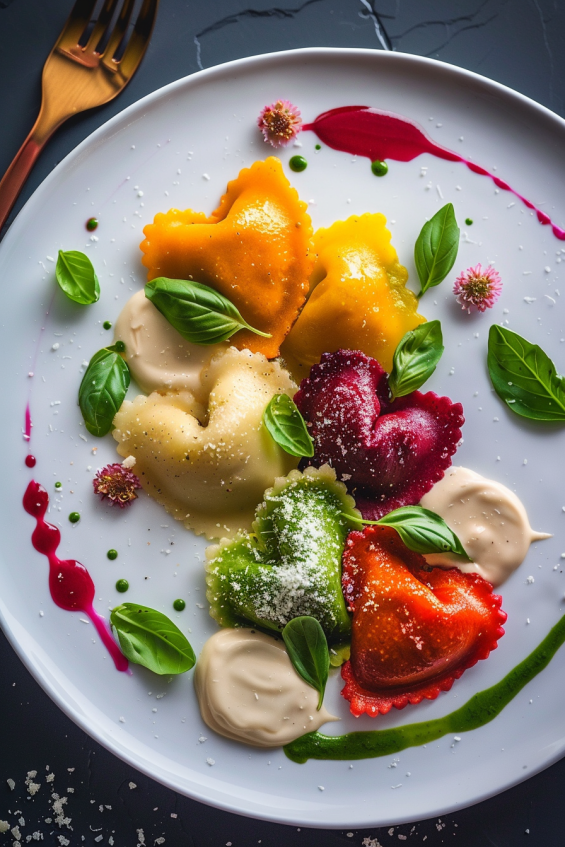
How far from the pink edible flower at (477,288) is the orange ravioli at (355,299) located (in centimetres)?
19

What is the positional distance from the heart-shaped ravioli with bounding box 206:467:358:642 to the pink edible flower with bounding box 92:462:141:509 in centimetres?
42

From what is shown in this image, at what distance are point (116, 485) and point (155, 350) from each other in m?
0.58

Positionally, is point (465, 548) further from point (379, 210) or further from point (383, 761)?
point (379, 210)

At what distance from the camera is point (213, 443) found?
2.39 meters

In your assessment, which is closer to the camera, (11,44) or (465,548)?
(465,548)

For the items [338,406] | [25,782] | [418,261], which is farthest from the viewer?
[25,782]

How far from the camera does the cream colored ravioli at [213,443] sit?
2416 millimetres

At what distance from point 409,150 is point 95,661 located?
2.57m

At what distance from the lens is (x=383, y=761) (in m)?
2.50

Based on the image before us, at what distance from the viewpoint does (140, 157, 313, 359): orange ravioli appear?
96.2 inches

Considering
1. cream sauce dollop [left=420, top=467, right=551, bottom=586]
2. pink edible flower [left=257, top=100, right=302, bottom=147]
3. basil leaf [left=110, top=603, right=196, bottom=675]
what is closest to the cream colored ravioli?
basil leaf [left=110, top=603, right=196, bottom=675]

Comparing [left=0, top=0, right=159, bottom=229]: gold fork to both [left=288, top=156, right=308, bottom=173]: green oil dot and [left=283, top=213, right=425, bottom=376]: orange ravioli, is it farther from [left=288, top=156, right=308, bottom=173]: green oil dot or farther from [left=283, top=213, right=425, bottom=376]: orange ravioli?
[left=283, top=213, right=425, bottom=376]: orange ravioli

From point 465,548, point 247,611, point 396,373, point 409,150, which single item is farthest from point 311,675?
point 409,150

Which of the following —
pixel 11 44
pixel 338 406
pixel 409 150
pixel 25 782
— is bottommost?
pixel 25 782
